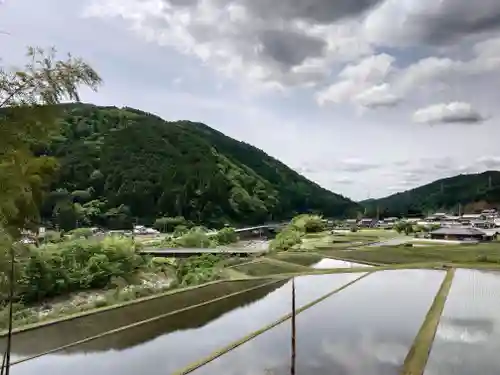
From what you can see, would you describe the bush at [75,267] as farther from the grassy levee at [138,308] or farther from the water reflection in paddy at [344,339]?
the water reflection in paddy at [344,339]

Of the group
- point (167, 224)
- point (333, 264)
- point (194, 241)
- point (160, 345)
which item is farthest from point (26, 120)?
point (167, 224)

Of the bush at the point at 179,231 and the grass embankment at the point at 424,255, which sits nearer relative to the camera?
the grass embankment at the point at 424,255

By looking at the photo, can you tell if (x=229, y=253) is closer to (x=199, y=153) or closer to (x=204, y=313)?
(x=204, y=313)

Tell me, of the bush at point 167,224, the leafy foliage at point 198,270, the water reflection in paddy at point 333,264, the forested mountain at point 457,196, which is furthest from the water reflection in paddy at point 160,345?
the forested mountain at point 457,196

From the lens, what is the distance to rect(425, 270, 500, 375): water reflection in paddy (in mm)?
11320

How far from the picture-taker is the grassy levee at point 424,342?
11.3m

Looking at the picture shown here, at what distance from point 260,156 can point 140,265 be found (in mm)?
126039

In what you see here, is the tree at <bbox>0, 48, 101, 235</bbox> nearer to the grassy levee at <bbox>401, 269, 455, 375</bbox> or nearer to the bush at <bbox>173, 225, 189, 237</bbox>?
the grassy levee at <bbox>401, 269, 455, 375</bbox>

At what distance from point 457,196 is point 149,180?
82283 millimetres

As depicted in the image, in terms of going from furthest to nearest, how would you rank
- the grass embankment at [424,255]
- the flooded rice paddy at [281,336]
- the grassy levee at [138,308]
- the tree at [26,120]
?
1. the grass embankment at [424,255]
2. the grassy levee at [138,308]
3. the flooded rice paddy at [281,336]
4. the tree at [26,120]

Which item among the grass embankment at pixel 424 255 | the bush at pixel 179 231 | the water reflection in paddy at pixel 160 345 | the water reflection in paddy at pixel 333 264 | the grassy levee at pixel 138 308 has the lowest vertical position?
the water reflection in paddy at pixel 160 345

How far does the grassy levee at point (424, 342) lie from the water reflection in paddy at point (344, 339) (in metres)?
0.19

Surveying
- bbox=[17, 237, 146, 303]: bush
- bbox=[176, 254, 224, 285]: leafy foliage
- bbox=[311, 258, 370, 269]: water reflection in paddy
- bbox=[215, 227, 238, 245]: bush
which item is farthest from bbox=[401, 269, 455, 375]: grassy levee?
bbox=[215, 227, 238, 245]: bush

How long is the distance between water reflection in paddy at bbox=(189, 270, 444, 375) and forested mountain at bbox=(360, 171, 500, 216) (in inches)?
3921
